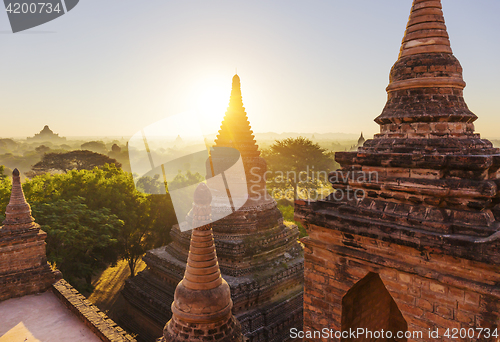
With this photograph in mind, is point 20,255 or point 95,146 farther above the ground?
point 95,146

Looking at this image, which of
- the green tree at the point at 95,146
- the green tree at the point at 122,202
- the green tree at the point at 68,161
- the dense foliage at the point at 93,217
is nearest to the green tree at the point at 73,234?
the dense foliage at the point at 93,217

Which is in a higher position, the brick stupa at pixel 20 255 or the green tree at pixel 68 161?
the green tree at pixel 68 161

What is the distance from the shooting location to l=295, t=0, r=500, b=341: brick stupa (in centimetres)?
431

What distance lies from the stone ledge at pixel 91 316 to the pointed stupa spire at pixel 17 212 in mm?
2885

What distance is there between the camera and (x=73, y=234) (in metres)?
17.3

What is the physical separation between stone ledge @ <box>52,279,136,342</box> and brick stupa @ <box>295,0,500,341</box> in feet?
24.4

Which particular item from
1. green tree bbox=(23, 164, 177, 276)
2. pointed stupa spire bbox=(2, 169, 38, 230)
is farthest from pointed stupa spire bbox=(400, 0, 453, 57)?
green tree bbox=(23, 164, 177, 276)

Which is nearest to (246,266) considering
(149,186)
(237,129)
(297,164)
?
(237,129)

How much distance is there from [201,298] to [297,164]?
34139 millimetres

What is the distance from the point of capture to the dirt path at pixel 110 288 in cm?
1964

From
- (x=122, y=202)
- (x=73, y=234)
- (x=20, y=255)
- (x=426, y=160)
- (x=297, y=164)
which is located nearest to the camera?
(x=426, y=160)

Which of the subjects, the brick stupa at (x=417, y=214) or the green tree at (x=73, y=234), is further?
the green tree at (x=73, y=234)

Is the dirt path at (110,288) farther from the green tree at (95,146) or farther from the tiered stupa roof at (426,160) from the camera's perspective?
the green tree at (95,146)

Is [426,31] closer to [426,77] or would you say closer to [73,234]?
[426,77]
